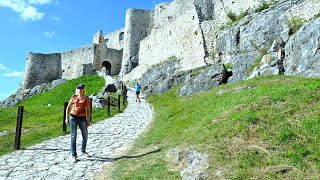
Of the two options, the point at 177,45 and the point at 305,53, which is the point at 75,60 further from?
the point at 305,53

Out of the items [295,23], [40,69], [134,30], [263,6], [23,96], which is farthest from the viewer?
[40,69]

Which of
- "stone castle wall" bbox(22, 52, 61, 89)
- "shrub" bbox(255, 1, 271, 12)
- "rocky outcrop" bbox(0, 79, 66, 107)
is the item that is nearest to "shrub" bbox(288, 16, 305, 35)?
"shrub" bbox(255, 1, 271, 12)

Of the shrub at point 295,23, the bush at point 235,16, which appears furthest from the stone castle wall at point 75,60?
the shrub at point 295,23

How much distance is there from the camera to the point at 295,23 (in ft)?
70.9

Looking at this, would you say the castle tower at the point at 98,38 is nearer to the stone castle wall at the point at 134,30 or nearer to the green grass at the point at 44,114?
the stone castle wall at the point at 134,30

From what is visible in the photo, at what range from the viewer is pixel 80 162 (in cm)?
849

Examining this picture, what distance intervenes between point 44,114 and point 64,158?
505 inches

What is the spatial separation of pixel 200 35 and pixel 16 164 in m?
27.1

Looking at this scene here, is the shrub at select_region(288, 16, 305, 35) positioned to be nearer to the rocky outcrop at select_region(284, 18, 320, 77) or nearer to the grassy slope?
the rocky outcrop at select_region(284, 18, 320, 77)

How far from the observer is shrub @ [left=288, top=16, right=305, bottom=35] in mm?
21184

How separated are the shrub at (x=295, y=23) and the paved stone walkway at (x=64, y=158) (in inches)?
534

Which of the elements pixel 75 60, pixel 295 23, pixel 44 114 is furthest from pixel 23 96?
pixel 295 23

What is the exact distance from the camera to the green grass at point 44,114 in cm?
1256

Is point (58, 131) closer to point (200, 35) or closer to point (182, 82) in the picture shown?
point (182, 82)
